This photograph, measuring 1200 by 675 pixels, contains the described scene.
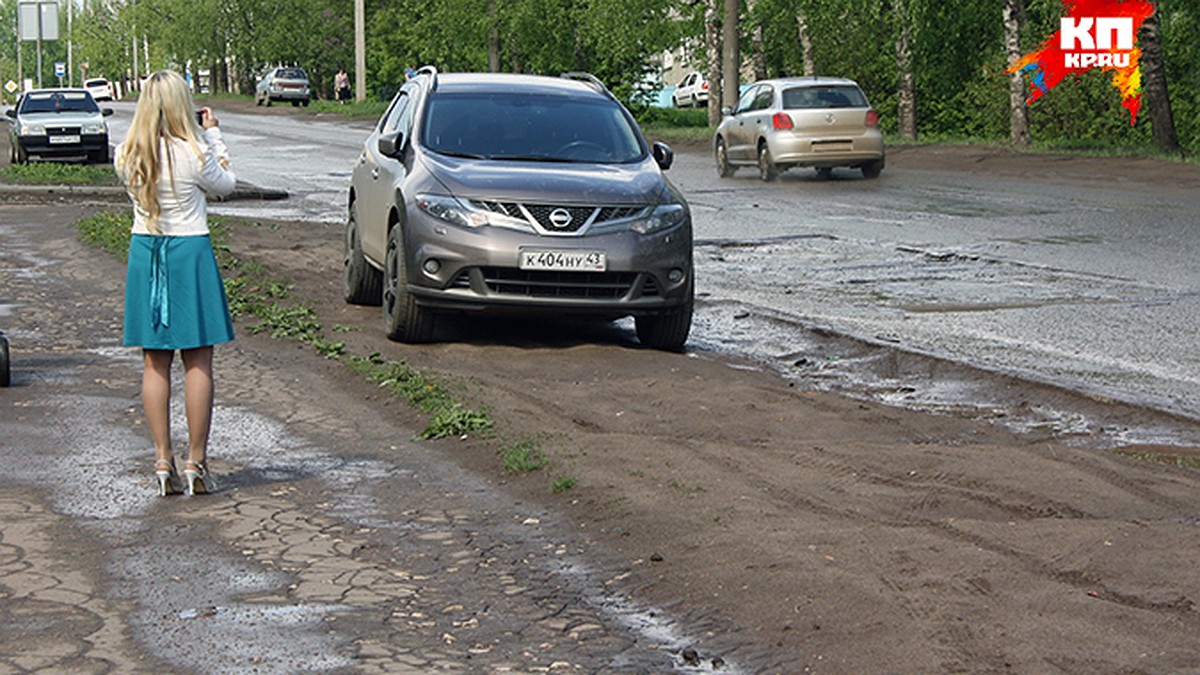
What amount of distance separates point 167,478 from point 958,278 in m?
9.24

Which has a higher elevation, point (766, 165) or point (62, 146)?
point (62, 146)

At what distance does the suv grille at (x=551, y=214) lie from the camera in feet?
34.8

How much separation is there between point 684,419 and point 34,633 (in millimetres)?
4008

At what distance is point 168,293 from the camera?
6992 millimetres

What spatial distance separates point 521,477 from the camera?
283 inches

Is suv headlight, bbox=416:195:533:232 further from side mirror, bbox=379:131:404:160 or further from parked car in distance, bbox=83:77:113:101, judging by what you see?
parked car in distance, bbox=83:77:113:101

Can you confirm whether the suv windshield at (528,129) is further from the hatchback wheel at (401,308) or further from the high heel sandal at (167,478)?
the high heel sandal at (167,478)

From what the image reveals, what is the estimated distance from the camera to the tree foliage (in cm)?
3806

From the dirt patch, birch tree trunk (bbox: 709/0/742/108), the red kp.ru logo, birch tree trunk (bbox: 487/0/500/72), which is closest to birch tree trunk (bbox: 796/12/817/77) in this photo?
birch tree trunk (bbox: 709/0/742/108)

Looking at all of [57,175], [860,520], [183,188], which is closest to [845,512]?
[860,520]

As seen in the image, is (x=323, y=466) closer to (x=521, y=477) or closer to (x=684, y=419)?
(x=521, y=477)

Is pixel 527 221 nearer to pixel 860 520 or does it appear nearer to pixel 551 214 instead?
pixel 551 214

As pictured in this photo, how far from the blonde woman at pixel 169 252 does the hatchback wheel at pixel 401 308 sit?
3.75 m

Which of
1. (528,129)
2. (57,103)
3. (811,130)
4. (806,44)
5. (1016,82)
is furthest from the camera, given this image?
(806,44)
